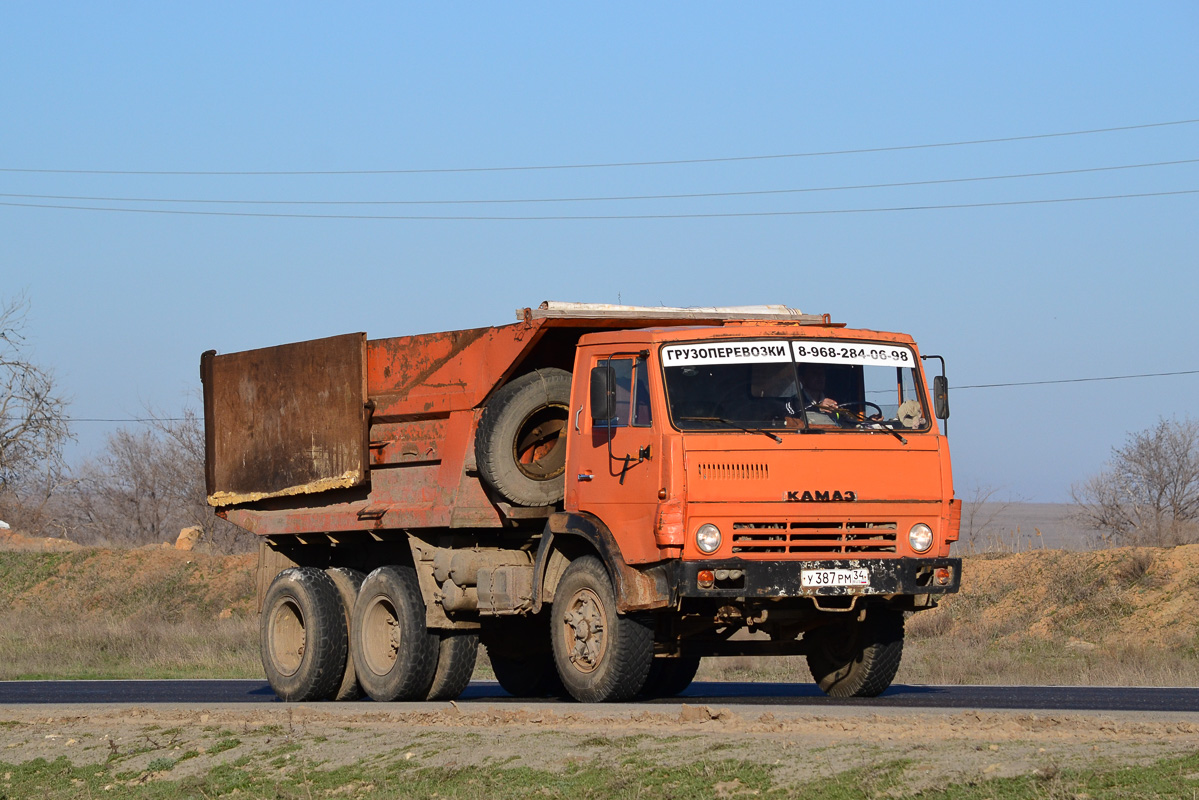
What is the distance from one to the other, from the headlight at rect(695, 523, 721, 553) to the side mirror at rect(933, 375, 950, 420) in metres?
2.14

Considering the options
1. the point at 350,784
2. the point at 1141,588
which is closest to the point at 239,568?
the point at 1141,588

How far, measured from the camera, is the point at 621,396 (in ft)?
36.7

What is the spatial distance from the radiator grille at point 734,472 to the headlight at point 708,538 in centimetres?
35

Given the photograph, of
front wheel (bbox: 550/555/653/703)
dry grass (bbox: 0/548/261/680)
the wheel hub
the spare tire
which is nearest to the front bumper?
front wheel (bbox: 550/555/653/703)

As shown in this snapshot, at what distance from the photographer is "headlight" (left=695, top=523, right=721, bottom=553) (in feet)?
34.4

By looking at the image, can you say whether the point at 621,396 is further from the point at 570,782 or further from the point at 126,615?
the point at 126,615

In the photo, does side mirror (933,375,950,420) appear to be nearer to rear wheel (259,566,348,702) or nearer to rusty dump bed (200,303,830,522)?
rusty dump bed (200,303,830,522)

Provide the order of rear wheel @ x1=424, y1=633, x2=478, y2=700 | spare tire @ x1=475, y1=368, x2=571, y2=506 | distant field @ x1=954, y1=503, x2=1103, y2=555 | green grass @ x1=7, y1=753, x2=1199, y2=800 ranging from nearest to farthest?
green grass @ x1=7, y1=753, x2=1199, y2=800 → spare tire @ x1=475, y1=368, x2=571, y2=506 → rear wheel @ x1=424, y1=633, x2=478, y2=700 → distant field @ x1=954, y1=503, x2=1103, y2=555

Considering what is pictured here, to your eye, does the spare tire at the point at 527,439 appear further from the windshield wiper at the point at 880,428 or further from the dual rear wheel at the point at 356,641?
the windshield wiper at the point at 880,428

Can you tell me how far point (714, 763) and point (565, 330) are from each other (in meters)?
5.28

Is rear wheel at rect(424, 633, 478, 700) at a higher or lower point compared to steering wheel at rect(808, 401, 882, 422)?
lower

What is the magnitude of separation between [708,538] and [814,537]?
85 centimetres

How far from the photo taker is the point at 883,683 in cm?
1209

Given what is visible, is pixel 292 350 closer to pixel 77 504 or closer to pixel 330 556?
pixel 330 556
